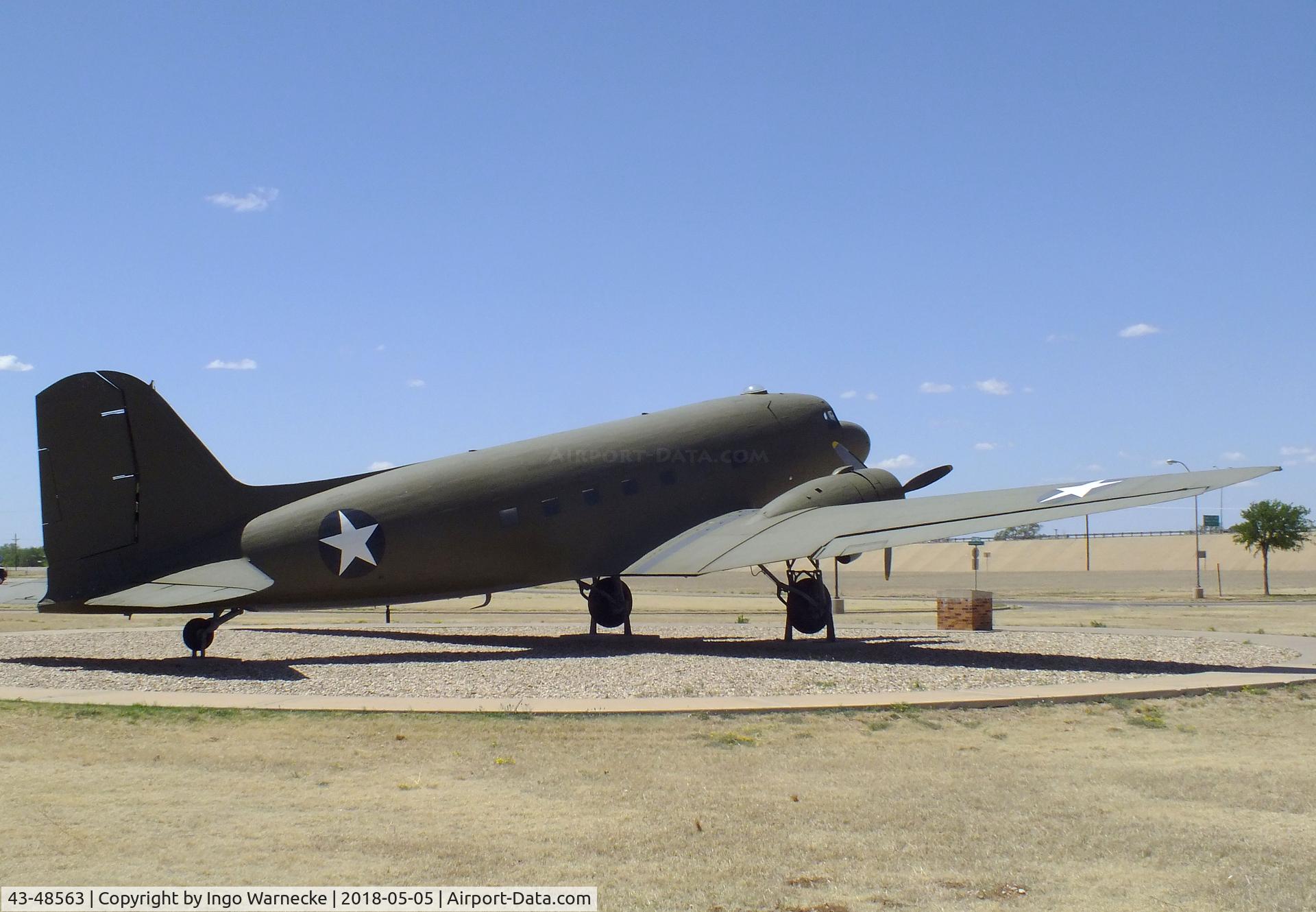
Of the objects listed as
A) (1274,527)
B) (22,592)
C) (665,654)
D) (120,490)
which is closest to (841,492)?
(665,654)

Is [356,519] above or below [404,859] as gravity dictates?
above

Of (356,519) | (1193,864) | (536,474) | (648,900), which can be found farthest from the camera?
(536,474)

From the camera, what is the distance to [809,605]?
75.5 ft

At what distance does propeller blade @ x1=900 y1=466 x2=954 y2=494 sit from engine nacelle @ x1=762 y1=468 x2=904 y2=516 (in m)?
0.38

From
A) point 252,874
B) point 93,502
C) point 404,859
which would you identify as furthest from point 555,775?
point 93,502

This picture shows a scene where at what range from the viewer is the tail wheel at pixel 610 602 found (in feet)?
83.9

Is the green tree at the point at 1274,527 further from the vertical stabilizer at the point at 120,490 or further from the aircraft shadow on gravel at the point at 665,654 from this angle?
the vertical stabilizer at the point at 120,490

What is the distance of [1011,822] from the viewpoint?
27.7ft

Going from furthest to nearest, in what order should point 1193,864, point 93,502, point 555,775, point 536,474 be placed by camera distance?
point 536,474
point 93,502
point 555,775
point 1193,864

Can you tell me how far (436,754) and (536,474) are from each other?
37.9 ft

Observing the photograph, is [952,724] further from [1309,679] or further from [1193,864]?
[1309,679]

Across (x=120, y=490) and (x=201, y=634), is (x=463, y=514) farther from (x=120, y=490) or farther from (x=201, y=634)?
(x=120, y=490)

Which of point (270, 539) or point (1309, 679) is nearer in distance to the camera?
point (1309, 679)

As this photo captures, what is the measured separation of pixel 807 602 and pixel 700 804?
46.6 feet
